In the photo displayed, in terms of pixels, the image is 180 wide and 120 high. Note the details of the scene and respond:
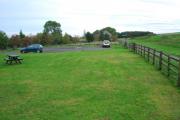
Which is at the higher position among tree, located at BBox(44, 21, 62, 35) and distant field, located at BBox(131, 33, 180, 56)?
tree, located at BBox(44, 21, 62, 35)

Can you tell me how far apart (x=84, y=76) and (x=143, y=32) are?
127 metres

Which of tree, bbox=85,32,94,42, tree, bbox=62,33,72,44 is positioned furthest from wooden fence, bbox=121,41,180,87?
tree, bbox=85,32,94,42

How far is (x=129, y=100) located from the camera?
1068cm

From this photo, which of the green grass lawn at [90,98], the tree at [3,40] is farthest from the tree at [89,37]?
the green grass lawn at [90,98]

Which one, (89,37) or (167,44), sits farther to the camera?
(89,37)

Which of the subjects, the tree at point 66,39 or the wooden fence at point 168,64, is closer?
the wooden fence at point 168,64

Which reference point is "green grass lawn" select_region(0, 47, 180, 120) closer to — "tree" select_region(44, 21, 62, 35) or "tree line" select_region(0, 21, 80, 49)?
"tree line" select_region(0, 21, 80, 49)

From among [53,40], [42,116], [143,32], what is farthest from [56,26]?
[42,116]

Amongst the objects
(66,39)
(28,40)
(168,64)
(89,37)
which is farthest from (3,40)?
(168,64)

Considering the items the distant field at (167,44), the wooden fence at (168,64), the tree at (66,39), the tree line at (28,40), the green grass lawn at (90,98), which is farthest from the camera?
the tree at (66,39)

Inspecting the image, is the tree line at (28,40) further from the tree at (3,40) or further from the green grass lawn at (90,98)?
the green grass lawn at (90,98)

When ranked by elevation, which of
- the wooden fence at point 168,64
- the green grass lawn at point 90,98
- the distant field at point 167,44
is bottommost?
the distant field at point 167,44

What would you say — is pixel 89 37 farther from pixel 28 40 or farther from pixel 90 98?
pixel 90 98

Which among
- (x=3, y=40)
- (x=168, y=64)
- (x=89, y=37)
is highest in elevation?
(x=168, y=64)
